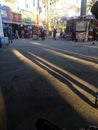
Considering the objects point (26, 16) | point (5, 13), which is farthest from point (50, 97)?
point (26, 16)

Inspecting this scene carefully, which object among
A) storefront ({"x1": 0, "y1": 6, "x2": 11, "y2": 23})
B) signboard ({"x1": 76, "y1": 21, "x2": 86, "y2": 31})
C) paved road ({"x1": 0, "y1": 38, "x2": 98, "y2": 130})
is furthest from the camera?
storefront ({"x1": 0, "y1": 6, "x2": 11, "y2": 23})

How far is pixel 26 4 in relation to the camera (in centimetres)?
6425

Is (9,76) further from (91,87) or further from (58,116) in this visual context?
(58,116)

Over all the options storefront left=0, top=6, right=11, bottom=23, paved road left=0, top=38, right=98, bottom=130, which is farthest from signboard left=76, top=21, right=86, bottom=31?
paved road left=0, top=38, right=98, bottom=130

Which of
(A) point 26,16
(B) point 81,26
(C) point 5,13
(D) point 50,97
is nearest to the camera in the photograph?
(D) point 50,97

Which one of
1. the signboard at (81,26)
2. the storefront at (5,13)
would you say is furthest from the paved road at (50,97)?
the storefront at (5,13)

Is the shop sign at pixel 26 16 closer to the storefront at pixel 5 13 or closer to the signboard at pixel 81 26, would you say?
the storefront at pixel 5 13

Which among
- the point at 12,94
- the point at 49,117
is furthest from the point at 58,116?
the point at 12,94

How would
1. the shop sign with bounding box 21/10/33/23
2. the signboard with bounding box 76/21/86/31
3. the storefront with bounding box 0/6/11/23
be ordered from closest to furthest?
the signboard with bounding box 76/21/86/31 → the storefront with bounding box 0/6/11/23 → the shop sign with bounding box 21/10/33/23

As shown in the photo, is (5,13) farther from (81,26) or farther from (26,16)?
(81,26)

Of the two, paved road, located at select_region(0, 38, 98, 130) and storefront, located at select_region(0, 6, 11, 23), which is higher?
storefront, located at select_region(0, 6, 11, 23)

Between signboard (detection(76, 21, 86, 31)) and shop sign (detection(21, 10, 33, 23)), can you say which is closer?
signboard (detection(76, 21, 86, 31))

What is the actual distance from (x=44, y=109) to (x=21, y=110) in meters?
0.48

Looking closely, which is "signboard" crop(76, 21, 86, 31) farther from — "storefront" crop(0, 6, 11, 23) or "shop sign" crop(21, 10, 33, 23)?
"shop sign" crop(21, 10, 33, 23)
